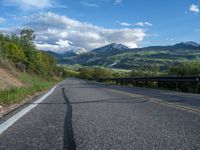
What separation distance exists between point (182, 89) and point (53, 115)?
55.9 ft

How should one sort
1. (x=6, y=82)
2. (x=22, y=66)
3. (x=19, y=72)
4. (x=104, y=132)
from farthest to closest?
1. (x=22, y=66)
2. (x=19, y=72)
3. (x=6, y=82)
4. (x=104, y=132)

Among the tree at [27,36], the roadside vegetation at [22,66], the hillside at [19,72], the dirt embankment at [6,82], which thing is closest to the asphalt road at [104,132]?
the hillside at [19,72]

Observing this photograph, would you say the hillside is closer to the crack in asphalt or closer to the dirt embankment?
the dirt embankment

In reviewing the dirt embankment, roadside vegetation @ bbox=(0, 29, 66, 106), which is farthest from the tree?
the dirt embankment

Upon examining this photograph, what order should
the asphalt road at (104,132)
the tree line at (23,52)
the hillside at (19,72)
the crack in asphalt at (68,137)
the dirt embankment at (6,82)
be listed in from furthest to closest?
the tree line at (23,52), the dirt embankment at (6,82), the hillside at (19,72), the asphalt road at (104,132), the crack in asphalt at (68,137)

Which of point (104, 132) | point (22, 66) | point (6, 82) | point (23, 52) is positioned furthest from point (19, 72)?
point (104, 132)

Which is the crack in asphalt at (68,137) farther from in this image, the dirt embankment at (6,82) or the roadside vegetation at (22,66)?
the dirt embankment at (6,82)

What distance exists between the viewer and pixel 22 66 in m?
47.3

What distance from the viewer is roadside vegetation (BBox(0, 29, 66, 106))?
1556 cm

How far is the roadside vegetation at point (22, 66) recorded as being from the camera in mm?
15562

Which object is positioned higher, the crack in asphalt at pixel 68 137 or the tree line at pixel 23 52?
the tree line at pixel 23 52

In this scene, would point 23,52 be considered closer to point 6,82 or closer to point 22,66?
point 22,66

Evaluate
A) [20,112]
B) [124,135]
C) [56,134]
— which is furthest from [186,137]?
[20,112]

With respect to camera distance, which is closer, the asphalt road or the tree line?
the asphalt road
